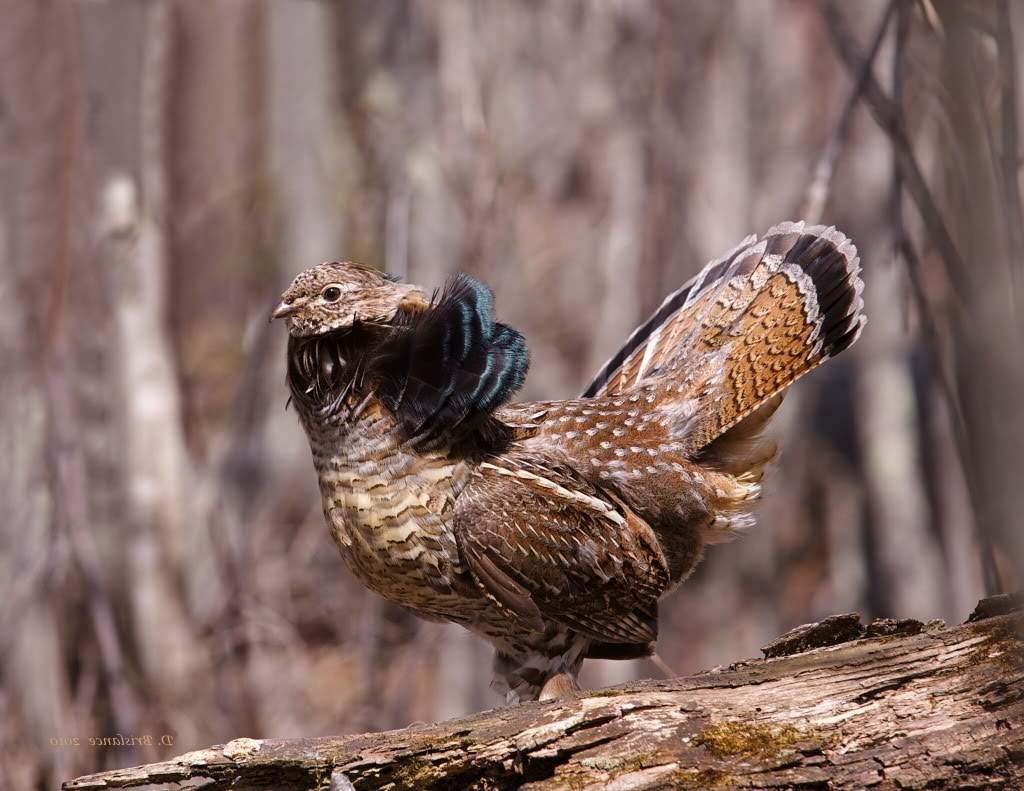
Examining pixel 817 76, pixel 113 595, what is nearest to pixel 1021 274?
pixel 113 595

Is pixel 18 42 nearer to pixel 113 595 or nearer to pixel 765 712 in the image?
pixel 113 595

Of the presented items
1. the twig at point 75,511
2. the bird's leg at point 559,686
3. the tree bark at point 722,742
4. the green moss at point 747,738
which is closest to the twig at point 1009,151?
the tree bark at point 722,742

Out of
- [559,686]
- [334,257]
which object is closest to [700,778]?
[559,686]

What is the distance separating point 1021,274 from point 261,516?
7054mm

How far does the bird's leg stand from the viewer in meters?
4.00

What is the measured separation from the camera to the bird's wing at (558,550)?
3.79 m

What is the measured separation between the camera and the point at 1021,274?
240 cm

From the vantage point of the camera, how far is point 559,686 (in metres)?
4.04

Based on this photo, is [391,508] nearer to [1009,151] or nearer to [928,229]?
[928,229]

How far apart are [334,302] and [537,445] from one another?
A: 93cm

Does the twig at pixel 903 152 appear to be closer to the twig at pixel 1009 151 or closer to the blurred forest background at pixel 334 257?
the blurred forest background at pixel 334 257

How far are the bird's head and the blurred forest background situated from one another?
178 cm

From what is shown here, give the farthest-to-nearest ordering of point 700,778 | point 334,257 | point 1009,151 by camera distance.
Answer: point 334,257, point 700,778, point 1009,151

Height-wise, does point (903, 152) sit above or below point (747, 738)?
above
